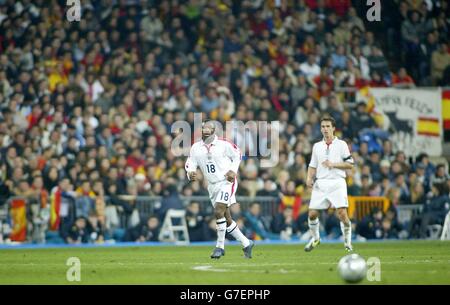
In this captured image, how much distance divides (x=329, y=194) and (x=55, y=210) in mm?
7222

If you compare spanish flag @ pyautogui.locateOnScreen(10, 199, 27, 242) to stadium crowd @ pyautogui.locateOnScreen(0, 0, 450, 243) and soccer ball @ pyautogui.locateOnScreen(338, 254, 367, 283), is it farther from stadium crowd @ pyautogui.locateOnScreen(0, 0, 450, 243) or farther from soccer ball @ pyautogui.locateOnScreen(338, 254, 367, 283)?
soccer ball @ pyautogui.locateOnScreen(338, 254, 367, 283)

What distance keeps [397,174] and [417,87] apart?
12.7ft

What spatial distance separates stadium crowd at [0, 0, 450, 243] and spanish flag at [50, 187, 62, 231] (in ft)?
0.14

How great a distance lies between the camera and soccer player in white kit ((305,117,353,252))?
18.2m

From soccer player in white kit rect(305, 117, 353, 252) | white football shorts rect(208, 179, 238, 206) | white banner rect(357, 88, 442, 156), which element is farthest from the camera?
white banner rect(357, 88, 442, 156)

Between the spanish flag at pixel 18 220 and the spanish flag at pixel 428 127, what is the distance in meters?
10.8

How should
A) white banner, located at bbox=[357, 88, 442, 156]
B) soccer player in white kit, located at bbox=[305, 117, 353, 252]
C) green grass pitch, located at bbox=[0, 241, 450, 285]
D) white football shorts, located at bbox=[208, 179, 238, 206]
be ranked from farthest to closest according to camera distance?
white banner, located at bbox=[357, 88, 442, 156] < soccer player in white kit, located at bbox=[305, 117, 353, 252] < white football shorts, located at bbox=[208, 179, 238, 206] < green grass pitch, located at bbox=[0, 241, 450, 285]

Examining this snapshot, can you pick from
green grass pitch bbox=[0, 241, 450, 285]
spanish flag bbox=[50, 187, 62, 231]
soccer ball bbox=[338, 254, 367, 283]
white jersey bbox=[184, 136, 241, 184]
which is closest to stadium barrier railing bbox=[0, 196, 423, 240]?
spanish flag bbox=[50, 187, 62, 231]

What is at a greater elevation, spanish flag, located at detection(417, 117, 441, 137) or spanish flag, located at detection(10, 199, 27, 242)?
spanish flag, located at detection(417, 117, 441, 137)

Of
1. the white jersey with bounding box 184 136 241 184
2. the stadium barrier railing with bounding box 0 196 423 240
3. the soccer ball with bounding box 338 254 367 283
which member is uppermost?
the white jersey with bounding box 184 136 241 184

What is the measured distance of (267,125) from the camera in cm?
2619

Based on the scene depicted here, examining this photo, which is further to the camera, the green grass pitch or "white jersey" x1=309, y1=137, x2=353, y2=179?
"white jersey" x1=309, y1=137, x2=353, y2=179
